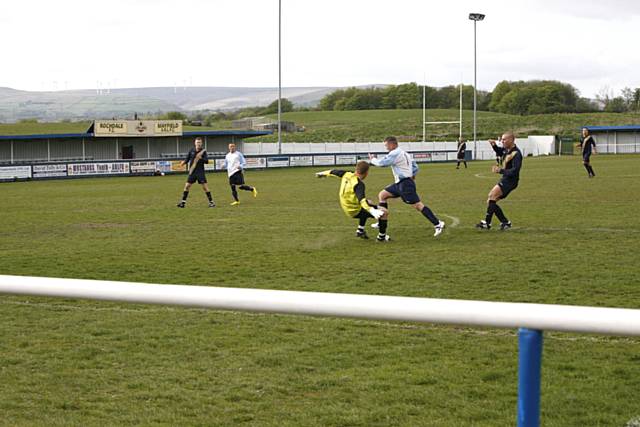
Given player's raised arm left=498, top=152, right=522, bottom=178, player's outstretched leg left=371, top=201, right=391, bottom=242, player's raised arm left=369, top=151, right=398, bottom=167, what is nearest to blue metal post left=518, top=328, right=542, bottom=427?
player's outstretched leg left=371, top=201, right=391, bottom=242

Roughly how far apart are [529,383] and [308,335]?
5623 millimetres

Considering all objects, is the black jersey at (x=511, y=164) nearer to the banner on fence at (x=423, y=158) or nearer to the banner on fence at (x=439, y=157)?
the banner on fence at (x=423, y=158)

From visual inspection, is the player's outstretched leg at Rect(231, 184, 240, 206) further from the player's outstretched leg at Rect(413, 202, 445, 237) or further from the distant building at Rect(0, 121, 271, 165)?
the distant building at Rect(0, 121, 271, 165)

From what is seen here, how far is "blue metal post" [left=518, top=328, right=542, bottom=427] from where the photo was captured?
2475 millimetres

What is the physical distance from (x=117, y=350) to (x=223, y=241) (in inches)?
355

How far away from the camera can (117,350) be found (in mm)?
7574

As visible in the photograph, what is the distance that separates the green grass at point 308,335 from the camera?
5559mm

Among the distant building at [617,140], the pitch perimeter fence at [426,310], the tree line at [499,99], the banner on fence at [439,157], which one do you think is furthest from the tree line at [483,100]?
the pitch perimeter fence at [426,310]

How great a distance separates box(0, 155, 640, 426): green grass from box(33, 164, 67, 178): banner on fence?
1085 inches

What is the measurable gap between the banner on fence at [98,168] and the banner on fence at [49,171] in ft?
1.01

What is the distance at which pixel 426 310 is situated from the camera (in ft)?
7.94

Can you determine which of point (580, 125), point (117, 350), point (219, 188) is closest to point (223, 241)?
point (117, 350)

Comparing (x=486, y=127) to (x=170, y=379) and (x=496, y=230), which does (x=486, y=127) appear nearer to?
(x=496, y=230)

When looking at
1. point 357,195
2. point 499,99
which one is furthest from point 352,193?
point 499,99
